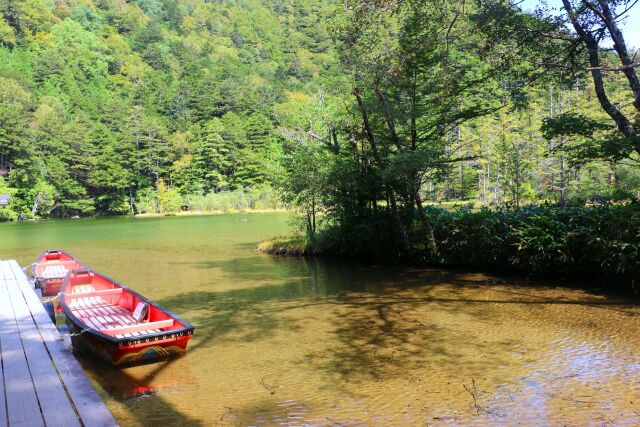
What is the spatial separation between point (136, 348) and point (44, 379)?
5.47 feet

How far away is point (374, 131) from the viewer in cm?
1523

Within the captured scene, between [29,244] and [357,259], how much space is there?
1938 cm

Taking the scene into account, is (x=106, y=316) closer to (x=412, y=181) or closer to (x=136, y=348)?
(x=136, y=348)

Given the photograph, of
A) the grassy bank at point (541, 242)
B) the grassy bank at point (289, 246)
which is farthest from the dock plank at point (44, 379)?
the grassy bank at point (289, 246)

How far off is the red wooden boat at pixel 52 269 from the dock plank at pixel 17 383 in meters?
5.57

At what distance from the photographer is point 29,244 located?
2580 cm

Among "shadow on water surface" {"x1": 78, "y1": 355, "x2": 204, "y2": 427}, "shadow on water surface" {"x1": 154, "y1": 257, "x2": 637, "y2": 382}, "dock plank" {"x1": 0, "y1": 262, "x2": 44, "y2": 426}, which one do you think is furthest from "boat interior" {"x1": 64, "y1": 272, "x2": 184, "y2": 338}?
"dock plank" {"x1": 0, "y1": 262, "x2": 44, "y2": 426}

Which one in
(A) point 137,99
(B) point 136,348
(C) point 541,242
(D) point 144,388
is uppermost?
(A) point 137,99

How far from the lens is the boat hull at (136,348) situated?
6.27 meters

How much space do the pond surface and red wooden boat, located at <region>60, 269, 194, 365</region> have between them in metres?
0.24

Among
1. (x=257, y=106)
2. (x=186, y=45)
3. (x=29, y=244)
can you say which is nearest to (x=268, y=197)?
(x=257, y=106)

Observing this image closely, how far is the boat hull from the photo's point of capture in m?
6.27

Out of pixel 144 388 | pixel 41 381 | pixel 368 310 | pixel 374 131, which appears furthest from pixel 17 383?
pixel 374 131

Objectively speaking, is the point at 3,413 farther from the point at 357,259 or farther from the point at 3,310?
the point at 357,259
